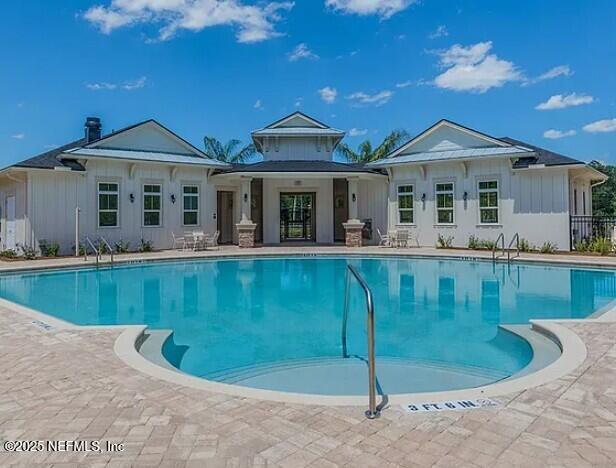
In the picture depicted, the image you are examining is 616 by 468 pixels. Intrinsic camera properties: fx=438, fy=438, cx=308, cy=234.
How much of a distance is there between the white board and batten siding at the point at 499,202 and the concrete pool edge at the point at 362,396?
41.8 feet

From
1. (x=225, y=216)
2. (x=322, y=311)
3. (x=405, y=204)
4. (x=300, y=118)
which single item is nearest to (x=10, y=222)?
(x=225, y=216)

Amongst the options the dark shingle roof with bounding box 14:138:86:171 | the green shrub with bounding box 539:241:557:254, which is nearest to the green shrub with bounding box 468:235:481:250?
the green shrub with bounding box 539:241:557:254

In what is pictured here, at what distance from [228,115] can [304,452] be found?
1220 inches

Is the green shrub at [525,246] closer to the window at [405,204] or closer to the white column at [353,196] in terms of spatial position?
the window at [405,204]

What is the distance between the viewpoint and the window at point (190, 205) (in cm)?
1870

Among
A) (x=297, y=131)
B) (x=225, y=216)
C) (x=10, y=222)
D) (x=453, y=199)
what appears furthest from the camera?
(x=225, y=216)

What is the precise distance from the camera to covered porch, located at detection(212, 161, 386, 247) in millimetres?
18500

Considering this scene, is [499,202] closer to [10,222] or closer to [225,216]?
[225,216]

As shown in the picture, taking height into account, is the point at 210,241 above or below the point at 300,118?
below

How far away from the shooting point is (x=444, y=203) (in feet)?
60.0

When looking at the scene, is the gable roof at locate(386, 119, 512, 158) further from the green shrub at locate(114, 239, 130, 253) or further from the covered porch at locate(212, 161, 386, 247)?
the green shrub at locate(114, 239, 130, 253)

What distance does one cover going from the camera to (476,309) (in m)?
8.13

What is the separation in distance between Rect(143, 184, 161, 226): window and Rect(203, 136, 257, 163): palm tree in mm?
12659

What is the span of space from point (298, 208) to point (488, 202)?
9430 mm
